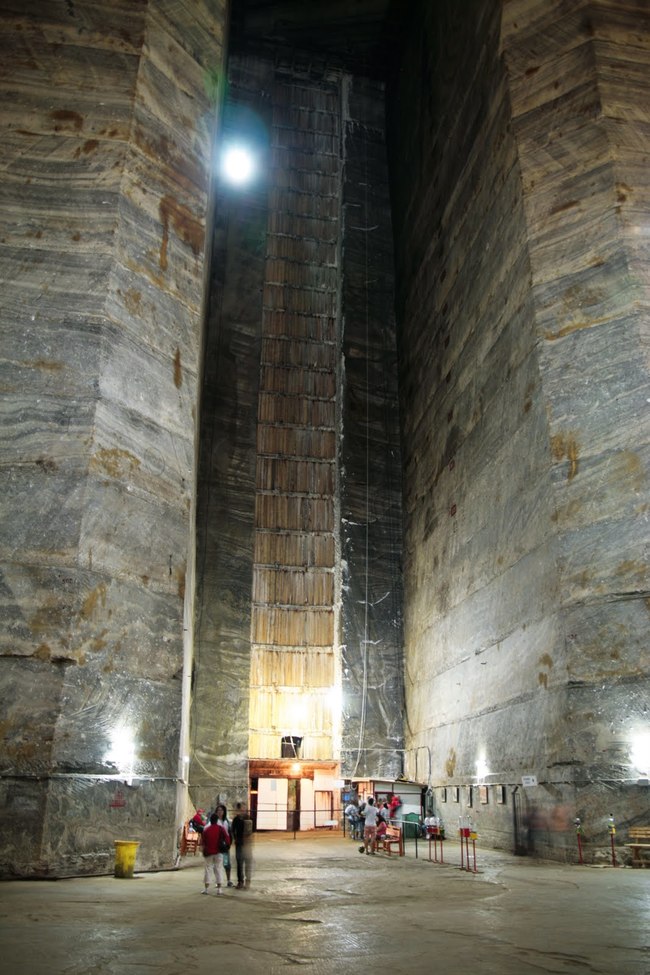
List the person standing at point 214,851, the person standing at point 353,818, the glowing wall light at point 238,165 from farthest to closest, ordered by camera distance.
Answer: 1. the glowing wall light at point 238,165
2. the person standing at point 353,818
3. the person standing at point 214,851

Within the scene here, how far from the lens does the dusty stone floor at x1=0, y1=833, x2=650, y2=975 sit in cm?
459

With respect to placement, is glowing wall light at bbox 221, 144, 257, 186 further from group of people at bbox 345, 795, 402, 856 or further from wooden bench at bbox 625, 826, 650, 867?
wooden bench at bbox 625, 826, 650, 867

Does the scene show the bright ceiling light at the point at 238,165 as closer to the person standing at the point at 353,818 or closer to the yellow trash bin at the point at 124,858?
the person standing at the point at 353,818

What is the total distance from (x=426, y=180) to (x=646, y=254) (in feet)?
36.7

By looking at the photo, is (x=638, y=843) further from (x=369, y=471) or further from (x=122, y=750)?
(x=369, y=471)

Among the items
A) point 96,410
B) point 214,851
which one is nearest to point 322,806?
point 214,851

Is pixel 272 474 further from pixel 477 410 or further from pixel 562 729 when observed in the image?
pixel 562 729

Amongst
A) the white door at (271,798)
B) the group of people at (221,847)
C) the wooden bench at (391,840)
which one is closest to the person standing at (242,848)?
the group of people at (221,847)

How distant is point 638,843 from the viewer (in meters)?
10.5

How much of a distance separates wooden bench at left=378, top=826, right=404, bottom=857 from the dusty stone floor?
352cm

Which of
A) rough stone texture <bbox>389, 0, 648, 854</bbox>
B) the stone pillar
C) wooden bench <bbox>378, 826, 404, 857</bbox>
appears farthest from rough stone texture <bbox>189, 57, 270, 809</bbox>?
the stone pillar

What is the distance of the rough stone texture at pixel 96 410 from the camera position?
9906 mm

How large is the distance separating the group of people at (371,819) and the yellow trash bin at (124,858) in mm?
6037

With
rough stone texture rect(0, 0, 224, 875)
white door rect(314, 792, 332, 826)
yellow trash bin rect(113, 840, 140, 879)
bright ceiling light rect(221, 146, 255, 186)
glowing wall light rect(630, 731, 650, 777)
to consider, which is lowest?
white door rect(314, 792, 332, 826)
